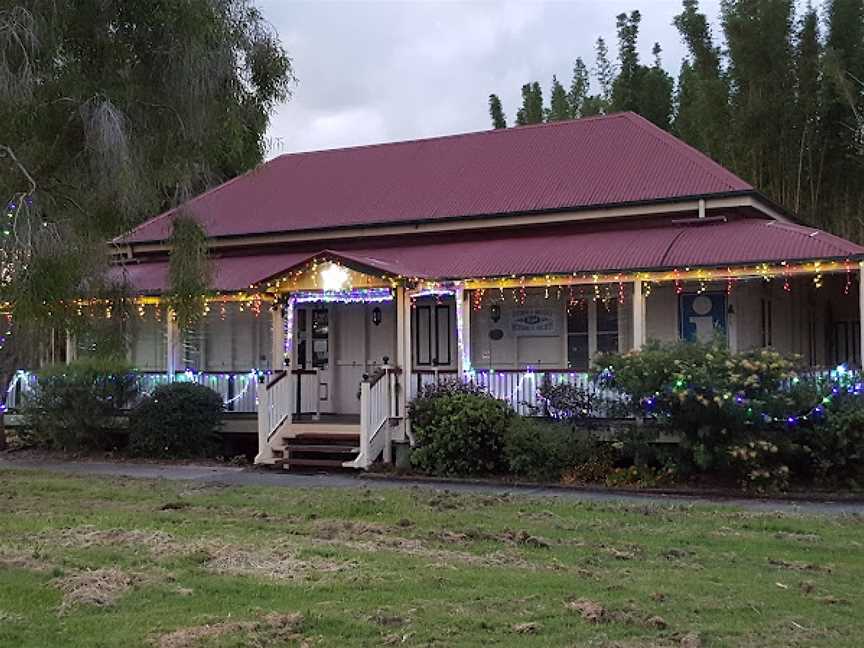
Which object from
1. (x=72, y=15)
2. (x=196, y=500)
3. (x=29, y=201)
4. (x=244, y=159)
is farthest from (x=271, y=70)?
(x=196, y=500)

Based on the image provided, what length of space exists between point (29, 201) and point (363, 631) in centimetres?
679

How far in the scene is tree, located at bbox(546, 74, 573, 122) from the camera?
115 feet

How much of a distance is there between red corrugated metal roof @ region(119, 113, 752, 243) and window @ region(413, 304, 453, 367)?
73.8 inches

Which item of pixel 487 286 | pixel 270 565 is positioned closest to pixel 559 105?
pixel 487 286

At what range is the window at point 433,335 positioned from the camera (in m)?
18.3

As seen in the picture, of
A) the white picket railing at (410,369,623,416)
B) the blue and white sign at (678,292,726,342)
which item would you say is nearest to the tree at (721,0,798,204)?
the blue and white sign at (678,292,726,342)

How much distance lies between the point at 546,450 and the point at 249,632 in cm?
877

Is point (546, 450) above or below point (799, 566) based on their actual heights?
above

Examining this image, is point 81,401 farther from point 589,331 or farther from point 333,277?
point 589,331

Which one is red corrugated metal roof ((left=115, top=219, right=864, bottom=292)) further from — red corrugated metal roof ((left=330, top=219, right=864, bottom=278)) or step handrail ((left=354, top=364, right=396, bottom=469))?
step handrail ((left=354, top=364, right=396, bottom=469))

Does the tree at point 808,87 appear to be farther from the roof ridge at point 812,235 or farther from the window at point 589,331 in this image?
the window at point 589,331

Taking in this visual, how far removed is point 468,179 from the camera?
2041 centimetres

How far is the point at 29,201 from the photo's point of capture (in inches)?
418

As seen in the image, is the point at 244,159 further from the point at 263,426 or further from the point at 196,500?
the point at 263,426
